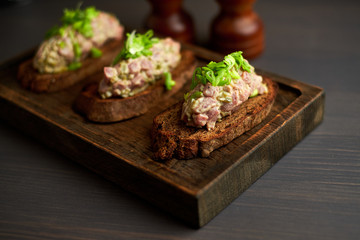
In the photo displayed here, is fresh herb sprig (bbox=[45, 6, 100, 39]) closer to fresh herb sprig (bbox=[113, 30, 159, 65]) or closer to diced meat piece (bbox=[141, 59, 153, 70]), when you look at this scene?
fresh herb sprig (bbox=[113, 30, 159, 65])

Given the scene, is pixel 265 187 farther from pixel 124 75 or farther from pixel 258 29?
pixel 258 29

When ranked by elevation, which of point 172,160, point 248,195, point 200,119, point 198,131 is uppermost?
point 200,119

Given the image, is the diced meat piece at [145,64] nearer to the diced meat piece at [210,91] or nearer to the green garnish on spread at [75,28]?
the diced meat piece at [210,91]

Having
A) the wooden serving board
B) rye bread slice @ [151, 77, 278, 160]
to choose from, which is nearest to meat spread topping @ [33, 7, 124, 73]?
the wooden serving board

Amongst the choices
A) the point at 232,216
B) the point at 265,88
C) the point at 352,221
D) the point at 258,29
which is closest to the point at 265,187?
the point at 232,216

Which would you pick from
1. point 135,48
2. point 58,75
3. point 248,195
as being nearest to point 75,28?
point 58,75

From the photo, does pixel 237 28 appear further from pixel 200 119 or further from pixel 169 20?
pixel 200 119
